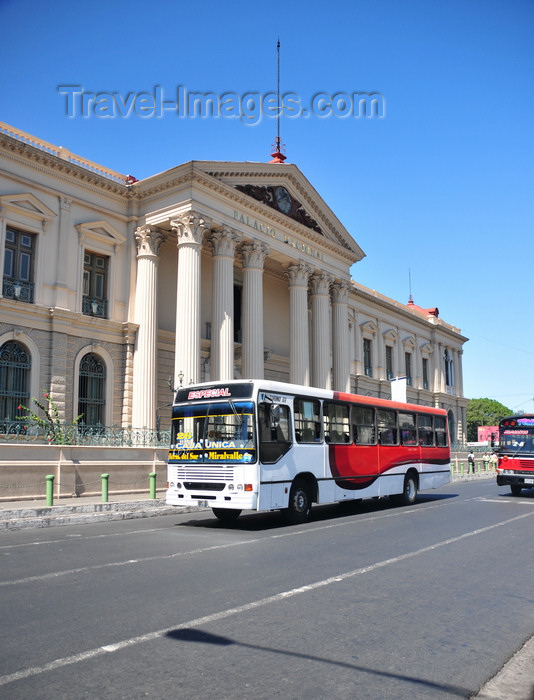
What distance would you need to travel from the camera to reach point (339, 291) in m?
36.8

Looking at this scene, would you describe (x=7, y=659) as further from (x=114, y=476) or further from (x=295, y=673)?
(x=114, y=476)

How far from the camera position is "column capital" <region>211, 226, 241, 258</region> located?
94.2 feet

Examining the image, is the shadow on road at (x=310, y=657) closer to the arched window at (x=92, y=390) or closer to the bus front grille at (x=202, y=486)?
the bus front grille at (x=202, y=486)

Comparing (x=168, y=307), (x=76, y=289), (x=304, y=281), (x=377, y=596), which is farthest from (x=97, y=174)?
(x=377, y=596)

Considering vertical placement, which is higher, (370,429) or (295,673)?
(370,429)

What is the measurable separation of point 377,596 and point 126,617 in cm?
274

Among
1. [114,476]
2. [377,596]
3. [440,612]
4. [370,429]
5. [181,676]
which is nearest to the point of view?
[181,676]

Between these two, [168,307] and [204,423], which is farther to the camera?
[168,307]

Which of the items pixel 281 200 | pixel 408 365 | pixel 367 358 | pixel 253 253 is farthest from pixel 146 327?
pixel 408 365

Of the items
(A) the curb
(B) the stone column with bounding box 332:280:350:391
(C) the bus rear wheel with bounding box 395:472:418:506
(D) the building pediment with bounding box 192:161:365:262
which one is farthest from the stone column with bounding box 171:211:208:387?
(B) the stone column with bounding box 332:280:350:391

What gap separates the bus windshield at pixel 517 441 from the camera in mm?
22406

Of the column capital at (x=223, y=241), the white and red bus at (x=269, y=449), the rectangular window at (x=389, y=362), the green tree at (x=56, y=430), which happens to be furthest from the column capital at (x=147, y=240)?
the rectangular window at (x=389, y=362)

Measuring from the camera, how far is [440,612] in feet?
20.8

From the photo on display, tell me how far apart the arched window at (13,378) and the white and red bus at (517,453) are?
17714 mm
